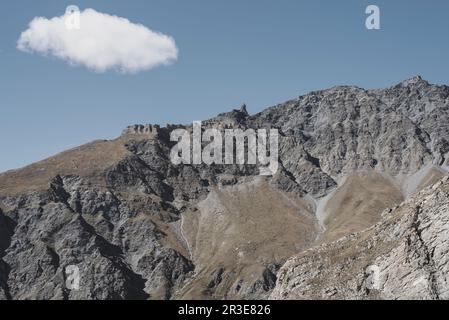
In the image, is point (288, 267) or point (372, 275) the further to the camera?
point (288, 267)

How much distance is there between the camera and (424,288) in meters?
102

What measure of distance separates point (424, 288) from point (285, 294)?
36575 millimetres

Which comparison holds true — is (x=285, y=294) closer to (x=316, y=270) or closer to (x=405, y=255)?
(x=316, y=270)
